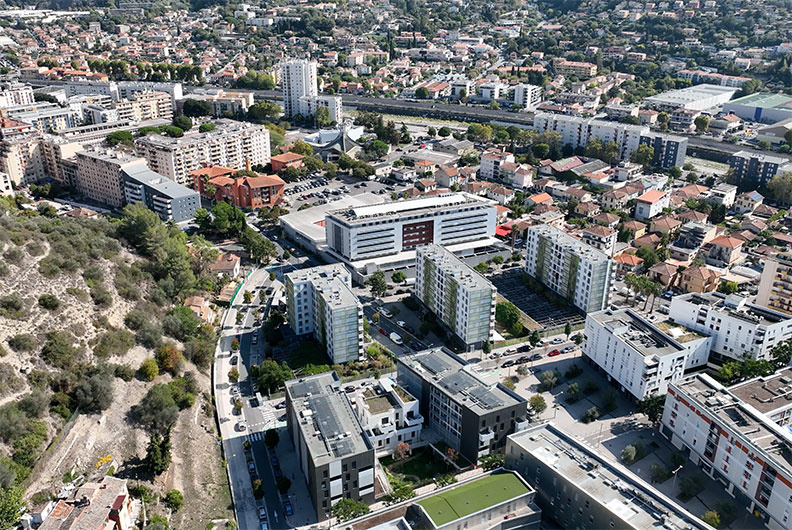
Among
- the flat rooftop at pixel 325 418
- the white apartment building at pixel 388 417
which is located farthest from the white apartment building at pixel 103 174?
the white apartment building at pixel 388 417

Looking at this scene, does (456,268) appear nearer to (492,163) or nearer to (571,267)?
(571,267)

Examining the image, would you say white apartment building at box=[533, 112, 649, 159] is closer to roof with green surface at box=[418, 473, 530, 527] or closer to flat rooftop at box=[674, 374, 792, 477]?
flat rooftop at box=[674, 374, 792, 477]

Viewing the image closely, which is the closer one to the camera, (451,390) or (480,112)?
(451,390)

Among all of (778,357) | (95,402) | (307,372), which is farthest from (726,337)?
(95,402)

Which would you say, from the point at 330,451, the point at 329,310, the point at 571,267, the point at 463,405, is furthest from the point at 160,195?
the point at 463,405

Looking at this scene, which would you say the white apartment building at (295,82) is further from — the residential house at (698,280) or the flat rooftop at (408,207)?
the residential house at (698,280)

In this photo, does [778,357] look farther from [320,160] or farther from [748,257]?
[320,160]
